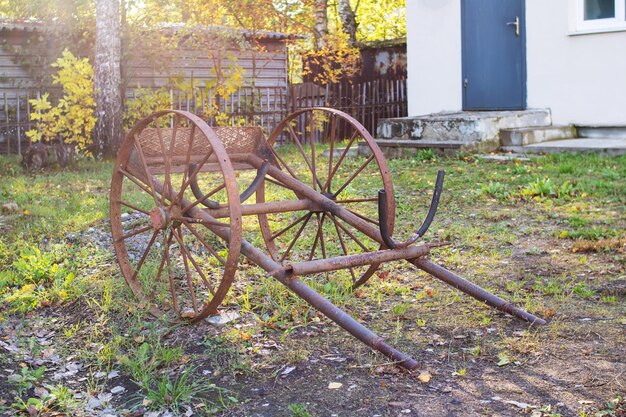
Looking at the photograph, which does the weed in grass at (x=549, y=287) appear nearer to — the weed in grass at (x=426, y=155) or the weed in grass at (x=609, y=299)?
the weed in grass at (x=609, y=299)

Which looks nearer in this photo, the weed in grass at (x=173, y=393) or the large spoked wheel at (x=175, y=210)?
the weed in grass at (x=173, y=393)

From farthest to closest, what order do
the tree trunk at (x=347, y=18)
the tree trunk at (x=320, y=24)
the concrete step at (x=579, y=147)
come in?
the tree trunk at (x=347, y=18) → the tree trunk at (x=320, y=24) → the concrete step at (x=579, y=147)

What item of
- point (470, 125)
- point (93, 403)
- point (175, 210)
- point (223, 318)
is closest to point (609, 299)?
point (223, 318)

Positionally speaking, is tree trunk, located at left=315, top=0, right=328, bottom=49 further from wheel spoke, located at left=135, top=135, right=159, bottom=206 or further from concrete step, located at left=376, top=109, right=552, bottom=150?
wheel spoke, located at left=135, top=135, right=159, bottom=206

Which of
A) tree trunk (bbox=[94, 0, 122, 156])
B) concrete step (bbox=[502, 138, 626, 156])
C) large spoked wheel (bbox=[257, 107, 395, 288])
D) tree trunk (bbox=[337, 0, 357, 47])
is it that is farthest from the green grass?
tree trunk (bbox=[337, 0, 357, 47])

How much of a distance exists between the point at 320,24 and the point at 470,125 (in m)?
9.24

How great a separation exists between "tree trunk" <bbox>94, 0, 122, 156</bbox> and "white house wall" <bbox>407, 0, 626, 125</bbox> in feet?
15.9

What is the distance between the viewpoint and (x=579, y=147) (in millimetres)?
10336

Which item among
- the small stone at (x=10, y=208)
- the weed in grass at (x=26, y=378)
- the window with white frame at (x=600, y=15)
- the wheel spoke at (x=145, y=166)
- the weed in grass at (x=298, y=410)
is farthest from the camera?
the window with white frame at (x=600, y=15)

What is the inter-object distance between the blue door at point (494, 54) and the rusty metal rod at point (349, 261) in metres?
8.35

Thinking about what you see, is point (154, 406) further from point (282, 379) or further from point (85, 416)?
point (282, 379)

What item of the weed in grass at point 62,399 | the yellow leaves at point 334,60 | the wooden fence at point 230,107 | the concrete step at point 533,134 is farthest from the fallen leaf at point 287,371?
the yellow leaves at point 334,60

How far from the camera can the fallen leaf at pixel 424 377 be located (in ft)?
11.5

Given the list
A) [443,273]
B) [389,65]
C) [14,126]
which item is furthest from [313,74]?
[443,273]
